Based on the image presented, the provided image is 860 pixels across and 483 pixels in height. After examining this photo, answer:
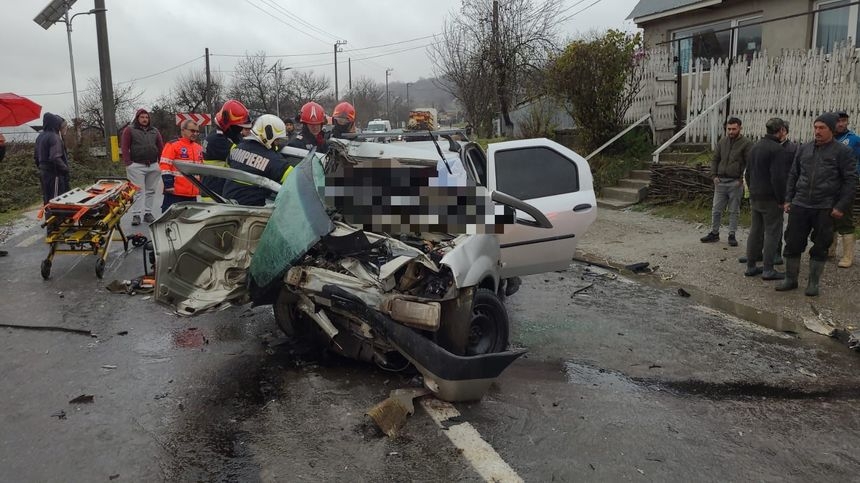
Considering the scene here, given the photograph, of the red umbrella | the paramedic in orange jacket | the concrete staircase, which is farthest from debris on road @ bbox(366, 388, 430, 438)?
the red umbrella

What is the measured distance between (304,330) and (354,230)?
126 centimetres

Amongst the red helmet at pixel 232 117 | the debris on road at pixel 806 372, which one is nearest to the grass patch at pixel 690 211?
the debris on road at pixel 806 372

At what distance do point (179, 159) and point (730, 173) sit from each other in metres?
→ 7.64

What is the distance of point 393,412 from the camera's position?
3.70 meters

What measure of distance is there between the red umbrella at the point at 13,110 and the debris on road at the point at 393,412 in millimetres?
12318

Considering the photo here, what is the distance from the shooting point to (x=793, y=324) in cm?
602

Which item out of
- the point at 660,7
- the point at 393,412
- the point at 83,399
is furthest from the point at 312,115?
the point at 660,7

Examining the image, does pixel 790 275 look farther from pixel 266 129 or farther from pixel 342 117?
pixel 342 117

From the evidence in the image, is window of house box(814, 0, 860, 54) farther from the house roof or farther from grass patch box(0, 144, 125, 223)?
grass patch box(0, 144, 125, 223)

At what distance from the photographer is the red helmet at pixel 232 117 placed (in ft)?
21.9

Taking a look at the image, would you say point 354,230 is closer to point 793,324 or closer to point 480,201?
point 480,201

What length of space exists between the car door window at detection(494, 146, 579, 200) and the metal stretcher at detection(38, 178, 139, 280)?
Result: 15.3 feet

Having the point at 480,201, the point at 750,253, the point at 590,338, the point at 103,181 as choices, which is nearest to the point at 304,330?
the point at 480,201

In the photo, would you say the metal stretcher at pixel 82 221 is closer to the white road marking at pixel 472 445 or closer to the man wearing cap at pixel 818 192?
the white road marking at pixel 472 445
